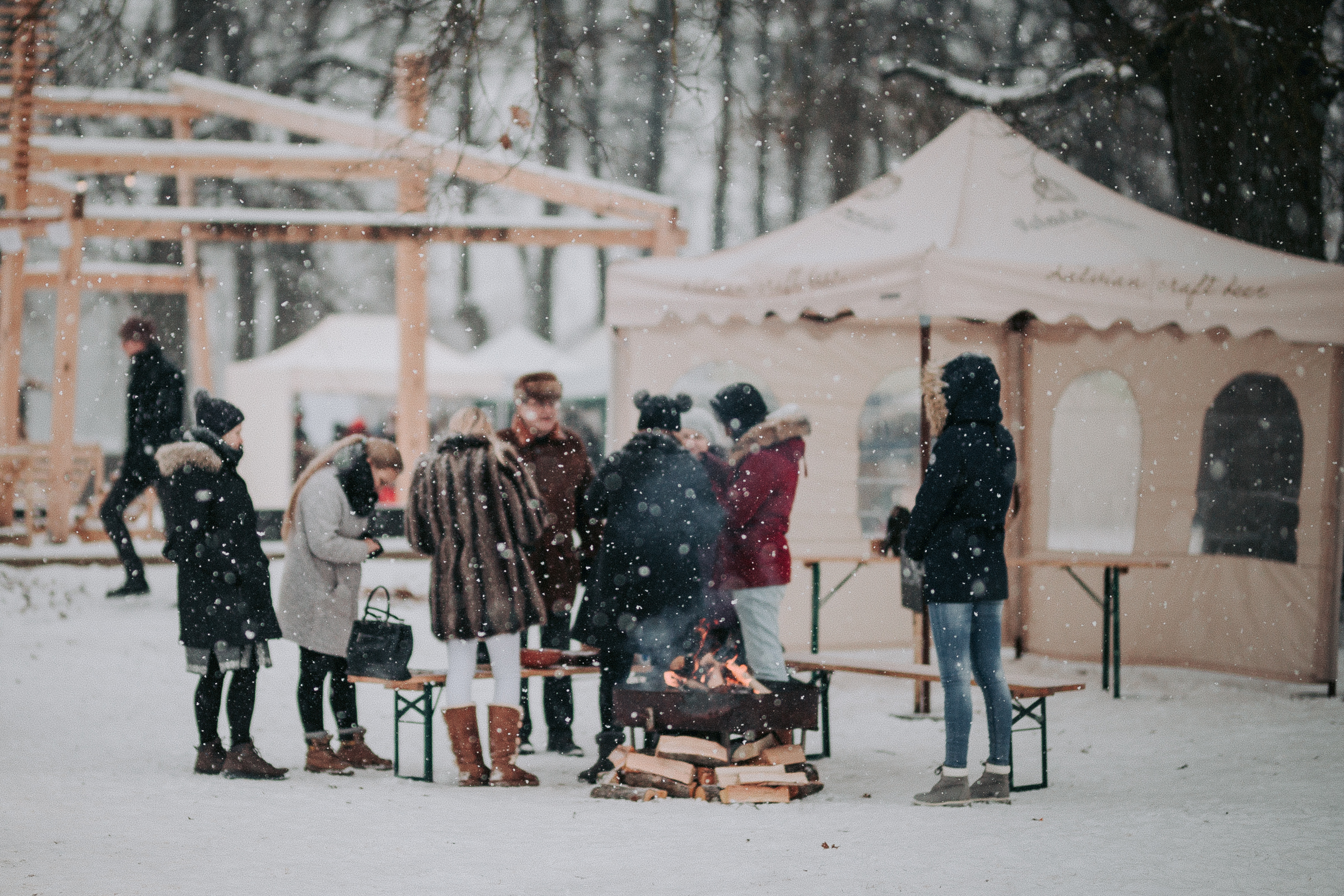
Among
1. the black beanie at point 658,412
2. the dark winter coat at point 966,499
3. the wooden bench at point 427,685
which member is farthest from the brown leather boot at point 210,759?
the dark winter coat at point 966,499

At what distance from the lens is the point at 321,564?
588 cm

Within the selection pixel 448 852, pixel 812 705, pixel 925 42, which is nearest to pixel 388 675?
pixel 448 852

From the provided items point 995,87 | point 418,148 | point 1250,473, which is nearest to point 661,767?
point 1250,473

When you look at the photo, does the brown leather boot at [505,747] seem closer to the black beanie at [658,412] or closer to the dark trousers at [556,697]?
the dark trousers at [556,697]

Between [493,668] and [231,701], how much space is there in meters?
1.07

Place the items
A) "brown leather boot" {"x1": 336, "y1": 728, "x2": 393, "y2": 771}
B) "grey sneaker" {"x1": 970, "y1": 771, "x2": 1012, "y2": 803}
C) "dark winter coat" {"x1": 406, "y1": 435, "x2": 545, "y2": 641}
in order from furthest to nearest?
"brown leather boot" {"x1": 336, "y1": 728, "x2": 393, "y2": 771} → "dark winter coat" {"x1": 406, "y1": 435, "x2": 545, "y2": 641} → "grey sneaker" {"x1": 970, "y1": 771, "x2": 1012, "y2": 803}

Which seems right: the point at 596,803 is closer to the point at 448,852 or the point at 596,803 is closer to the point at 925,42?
the point at 448,852

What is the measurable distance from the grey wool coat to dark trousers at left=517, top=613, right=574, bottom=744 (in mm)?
1031

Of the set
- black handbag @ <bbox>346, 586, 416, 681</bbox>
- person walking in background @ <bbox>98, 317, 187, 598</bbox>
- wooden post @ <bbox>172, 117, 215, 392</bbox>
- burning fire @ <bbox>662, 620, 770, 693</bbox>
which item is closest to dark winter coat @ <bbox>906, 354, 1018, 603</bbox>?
burning fire @ <bbox>662, 620, 770, 693</bbox>

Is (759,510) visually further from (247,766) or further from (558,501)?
(247,766)

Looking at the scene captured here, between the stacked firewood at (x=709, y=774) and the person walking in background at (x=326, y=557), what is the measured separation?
1.23 metres

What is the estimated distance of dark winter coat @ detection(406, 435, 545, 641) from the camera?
5.68 meters

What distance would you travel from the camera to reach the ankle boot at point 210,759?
18.9 feet

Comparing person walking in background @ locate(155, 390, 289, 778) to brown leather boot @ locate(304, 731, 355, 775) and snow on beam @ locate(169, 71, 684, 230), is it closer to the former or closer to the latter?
brown leather boot @ locate(304, 731, 355, 775)
